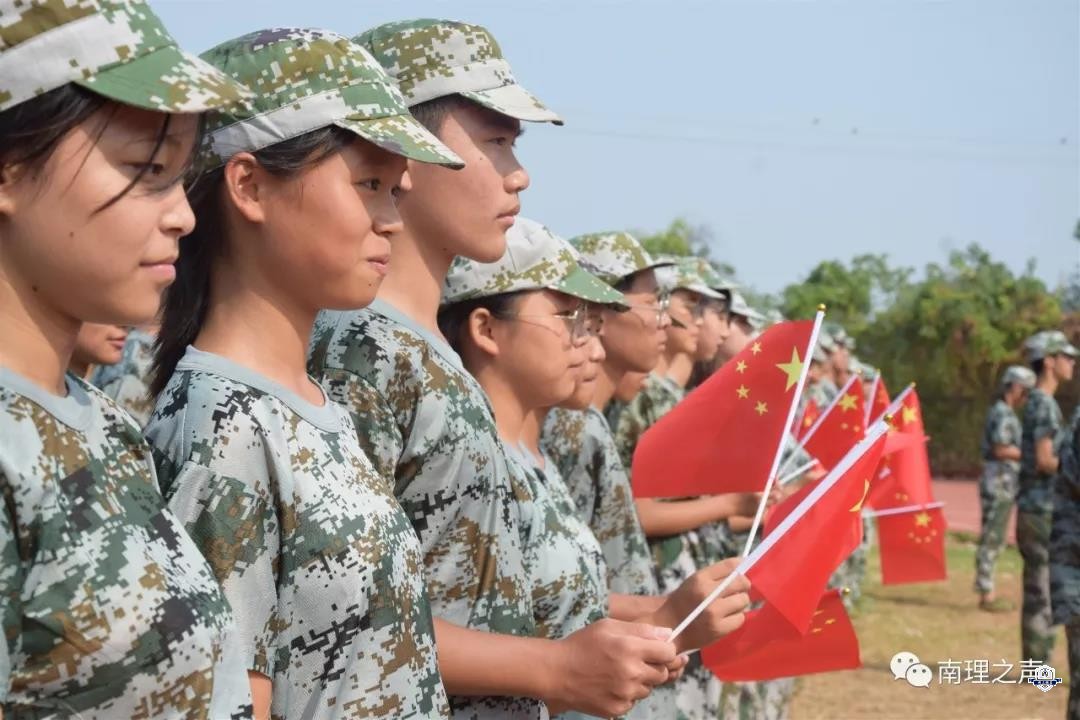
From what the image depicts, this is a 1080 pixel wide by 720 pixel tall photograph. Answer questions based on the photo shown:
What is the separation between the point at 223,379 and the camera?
2.51 m

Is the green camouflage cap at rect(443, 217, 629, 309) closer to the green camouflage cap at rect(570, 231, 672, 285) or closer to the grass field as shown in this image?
the green camouflage cap at rect(570, 231, 672, 285)

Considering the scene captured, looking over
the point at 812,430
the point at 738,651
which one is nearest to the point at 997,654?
the point at 812,430

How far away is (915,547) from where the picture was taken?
25.5 feet

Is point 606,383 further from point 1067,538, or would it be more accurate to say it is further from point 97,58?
point 97,58

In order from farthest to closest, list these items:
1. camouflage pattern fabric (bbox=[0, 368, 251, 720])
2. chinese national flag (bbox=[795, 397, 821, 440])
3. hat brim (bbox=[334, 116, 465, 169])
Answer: chinese national flag (bbox=[795, 397, 821, 440])
hat brim (bbox=[334, 116, 465, 169])
camouflage pattern fabric (bbox=[0, 368, 251, 720])

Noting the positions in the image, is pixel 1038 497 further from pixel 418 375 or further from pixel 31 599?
pixel 31 599

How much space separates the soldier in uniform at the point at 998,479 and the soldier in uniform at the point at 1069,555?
684cm

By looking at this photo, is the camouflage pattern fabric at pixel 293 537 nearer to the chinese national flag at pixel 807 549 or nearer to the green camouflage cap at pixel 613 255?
the chinese national flag at pixel 807 549

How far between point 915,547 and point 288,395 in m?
5.74

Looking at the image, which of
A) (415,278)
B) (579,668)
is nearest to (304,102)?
(415,278)

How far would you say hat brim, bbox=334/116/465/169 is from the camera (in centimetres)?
256

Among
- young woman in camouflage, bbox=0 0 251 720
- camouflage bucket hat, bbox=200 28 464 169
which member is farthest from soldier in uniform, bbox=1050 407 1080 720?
young woman in camouflage, bbox=0 0 251 720

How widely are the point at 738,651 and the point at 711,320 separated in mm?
4332

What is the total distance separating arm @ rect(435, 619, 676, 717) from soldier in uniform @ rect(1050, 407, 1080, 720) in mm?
5714
